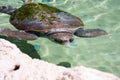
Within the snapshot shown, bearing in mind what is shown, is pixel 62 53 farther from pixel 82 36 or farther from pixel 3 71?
pixel 3 71

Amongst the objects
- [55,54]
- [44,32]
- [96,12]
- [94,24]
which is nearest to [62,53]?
[55,54]

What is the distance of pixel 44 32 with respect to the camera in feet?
21.0

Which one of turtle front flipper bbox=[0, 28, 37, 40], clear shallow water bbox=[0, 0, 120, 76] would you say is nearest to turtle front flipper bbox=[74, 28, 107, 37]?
clear shallow water bbox=[0, 0, 120, 76]

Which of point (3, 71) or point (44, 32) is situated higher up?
point (44, 32)

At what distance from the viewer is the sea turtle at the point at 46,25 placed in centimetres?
624

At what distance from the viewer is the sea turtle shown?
6.24 metres

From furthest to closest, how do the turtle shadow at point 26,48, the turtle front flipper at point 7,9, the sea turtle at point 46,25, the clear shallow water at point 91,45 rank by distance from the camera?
the turtle front flipper at point 7,9
the sea turtle at point 46,25
the turtle shadow at point 26,48
the clear shallow water at point 91,45

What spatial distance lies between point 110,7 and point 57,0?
1.40 m

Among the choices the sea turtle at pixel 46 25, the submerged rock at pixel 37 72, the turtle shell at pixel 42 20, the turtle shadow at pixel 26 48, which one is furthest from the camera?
the turtle shell at pixel 42 20

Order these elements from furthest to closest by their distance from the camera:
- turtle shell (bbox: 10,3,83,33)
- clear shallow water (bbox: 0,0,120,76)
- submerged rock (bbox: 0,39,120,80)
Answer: turtle shell (bbox: 10,3,83,33), clear shallow water (bbox: 0,0,120,76), submerged rock (bbox: 0,39,120,80)

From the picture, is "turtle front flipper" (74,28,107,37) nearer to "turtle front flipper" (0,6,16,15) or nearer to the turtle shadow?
the turtle shadow

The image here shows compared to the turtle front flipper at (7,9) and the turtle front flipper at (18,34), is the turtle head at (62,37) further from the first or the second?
the turtle front flipper at (7,9)

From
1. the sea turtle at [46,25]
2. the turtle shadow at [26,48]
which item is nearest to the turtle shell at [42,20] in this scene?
the sea turtle at [46,25]

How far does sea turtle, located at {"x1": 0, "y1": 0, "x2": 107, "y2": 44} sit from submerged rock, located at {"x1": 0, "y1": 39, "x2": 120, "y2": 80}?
2.25 meters
